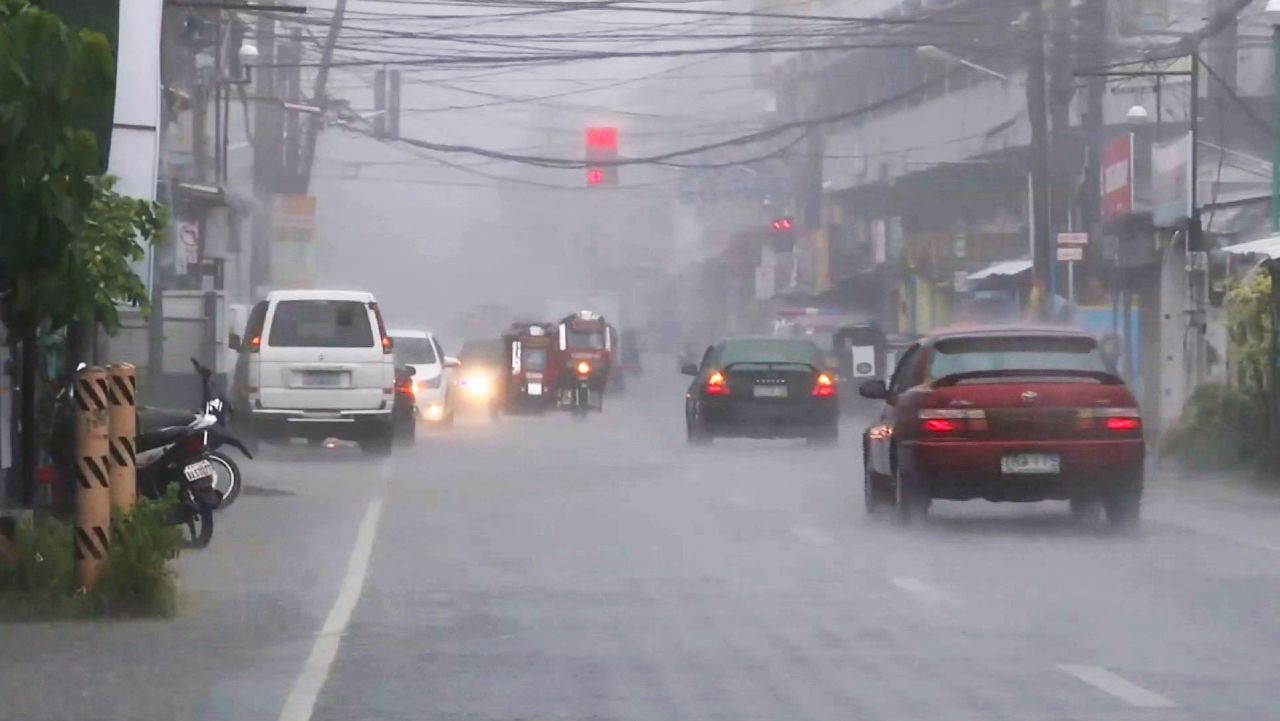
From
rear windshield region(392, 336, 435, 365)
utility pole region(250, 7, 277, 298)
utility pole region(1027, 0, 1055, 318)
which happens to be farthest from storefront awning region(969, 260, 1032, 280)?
rear windshield region(392, 336, 435, 365)

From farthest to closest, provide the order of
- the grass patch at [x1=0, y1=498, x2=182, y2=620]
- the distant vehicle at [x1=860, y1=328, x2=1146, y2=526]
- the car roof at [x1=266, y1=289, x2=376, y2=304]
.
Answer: the car roof at [x1=266, y1=289, x2=376, y2=304] < the distant vehicle at [x1=860, y1=328, x2=1146, y2=526] < the grass patch at [x1=0, y1=498, x2=182, y2=620]

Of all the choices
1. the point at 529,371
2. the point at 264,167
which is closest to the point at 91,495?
the point at 529,371

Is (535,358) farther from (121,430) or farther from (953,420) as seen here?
(121,430)

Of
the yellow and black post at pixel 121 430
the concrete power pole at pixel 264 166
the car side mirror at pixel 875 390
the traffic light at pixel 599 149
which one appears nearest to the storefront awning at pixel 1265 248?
the car side mirror at pixel 875 390

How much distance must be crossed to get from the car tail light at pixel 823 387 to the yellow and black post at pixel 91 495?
70.4 ft

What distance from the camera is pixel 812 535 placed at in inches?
730

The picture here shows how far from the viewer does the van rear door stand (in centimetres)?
3033

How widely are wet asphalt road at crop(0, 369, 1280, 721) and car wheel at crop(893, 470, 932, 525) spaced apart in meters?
0.20

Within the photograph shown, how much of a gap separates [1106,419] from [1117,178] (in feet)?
86.6

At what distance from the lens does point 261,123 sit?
55531 millimetres

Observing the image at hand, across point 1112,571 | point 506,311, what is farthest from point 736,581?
point 506,311

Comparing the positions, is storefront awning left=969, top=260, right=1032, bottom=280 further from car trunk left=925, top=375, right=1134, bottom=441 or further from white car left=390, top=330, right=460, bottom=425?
car trunk left=925, top=375, right=1134, bottom=441

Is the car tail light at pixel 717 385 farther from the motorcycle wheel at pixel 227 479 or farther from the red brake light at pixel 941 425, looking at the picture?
the red brake light at pixel 941 425

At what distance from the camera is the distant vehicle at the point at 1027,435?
1822cm
